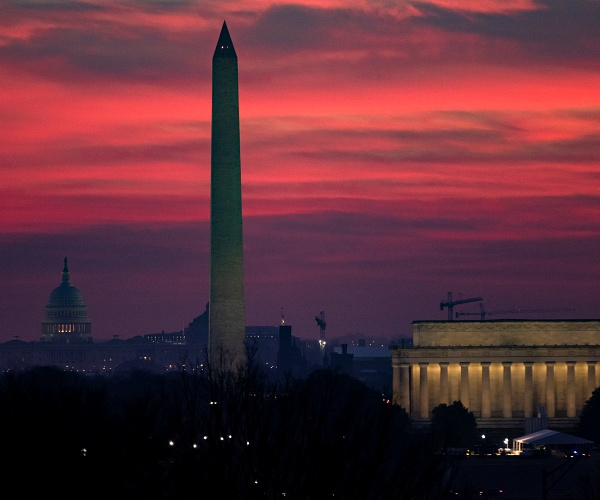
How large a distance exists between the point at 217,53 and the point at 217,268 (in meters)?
16.3

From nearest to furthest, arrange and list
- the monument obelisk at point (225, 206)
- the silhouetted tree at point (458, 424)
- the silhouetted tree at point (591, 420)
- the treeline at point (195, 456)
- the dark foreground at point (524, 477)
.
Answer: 1. the treeline at point (195, 456)
2. the dark foreground at point (524, 477)
3. the monument obelisk at point (225, 206)
4. the silhouetted tree at point (458, 424)
5. the silhouetted tree at point (591, 420)

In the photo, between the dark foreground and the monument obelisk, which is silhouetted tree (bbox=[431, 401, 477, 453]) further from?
the monument obelisk

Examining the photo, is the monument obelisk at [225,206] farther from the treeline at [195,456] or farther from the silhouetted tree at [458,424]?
the treeline at [195,456]

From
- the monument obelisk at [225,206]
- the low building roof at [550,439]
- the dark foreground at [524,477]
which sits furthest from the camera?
the low building roof at [550,439]

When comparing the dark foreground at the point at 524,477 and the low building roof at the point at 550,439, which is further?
the low building roof at the point at 550,439

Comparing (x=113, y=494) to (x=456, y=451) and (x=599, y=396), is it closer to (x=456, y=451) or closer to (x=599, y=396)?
(x=456, y=451)

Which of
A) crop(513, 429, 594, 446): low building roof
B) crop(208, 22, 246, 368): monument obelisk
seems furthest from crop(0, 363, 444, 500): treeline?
crop(513, 429, 594, 446): low building roof

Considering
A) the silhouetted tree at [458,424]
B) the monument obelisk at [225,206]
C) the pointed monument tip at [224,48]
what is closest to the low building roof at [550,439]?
the silhouetted tree at [458,424]

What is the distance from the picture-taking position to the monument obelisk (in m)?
151

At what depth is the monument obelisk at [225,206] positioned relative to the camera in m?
151

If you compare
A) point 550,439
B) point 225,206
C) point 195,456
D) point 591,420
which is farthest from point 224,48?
point 195,456

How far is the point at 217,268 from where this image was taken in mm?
152625

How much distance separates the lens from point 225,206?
15225cm

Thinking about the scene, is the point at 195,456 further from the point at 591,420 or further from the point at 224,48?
the point at 591,420
